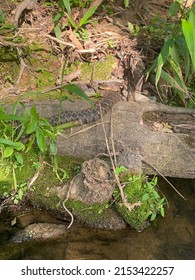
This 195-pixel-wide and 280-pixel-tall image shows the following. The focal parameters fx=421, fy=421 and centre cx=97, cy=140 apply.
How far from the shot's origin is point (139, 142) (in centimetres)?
494

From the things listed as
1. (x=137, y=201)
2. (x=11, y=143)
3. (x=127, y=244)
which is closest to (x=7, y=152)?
(x=11, y=143)

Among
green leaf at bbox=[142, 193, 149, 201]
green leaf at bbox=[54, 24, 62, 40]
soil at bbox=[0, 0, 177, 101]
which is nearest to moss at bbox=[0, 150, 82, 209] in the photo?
green leaf at bbox=[142, 193, 149, 201]

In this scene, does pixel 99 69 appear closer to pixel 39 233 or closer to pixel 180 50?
pixel 180 50

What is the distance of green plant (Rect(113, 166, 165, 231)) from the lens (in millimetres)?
4438

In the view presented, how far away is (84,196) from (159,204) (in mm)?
810

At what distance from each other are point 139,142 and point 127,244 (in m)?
1.22

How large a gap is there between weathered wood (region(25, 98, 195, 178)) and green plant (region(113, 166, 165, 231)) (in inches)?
6.6

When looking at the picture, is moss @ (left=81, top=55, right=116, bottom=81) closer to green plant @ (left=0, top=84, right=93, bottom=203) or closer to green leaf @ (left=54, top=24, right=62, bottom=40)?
green leaf @ (left=54, top=24, right=62, bottom=40)

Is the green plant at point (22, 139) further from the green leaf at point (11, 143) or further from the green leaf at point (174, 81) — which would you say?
the green leaf at point (174, 81)

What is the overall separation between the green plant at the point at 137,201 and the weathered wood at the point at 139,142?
168mm

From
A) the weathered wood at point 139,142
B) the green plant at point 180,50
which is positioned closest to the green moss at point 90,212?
the weathered wood at point 139,142

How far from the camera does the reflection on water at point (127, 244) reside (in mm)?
4238

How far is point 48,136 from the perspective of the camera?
14.7 feet
